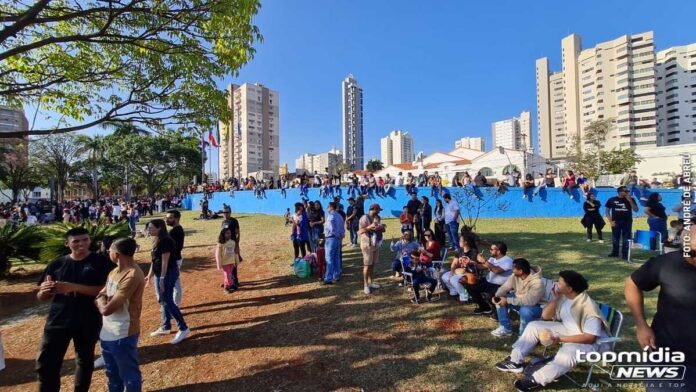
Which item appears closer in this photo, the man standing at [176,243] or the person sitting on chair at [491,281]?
the person sitting on chair at [491,281]

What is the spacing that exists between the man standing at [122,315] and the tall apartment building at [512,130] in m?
120

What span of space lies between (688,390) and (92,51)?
32.8 ft

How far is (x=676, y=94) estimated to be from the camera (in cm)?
7919

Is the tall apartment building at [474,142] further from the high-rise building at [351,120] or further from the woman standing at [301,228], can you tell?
the woman standing at [301,228]

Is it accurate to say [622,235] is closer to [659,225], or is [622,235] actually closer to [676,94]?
[659,225]

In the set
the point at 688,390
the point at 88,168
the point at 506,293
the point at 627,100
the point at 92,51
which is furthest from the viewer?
the point at 627,100

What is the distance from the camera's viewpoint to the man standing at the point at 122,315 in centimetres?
312

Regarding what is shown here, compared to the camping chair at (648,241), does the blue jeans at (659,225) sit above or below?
→ above

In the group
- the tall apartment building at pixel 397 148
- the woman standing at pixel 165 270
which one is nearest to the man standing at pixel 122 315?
the woman standing at pixel 165 270

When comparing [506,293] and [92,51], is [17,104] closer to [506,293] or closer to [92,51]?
[92,51]

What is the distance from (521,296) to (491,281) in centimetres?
97

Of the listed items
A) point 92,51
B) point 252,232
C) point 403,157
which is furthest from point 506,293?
point 403,157

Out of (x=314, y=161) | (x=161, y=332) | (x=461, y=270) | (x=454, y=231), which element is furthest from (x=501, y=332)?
(x=314, y=161)

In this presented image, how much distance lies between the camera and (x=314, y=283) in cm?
731
